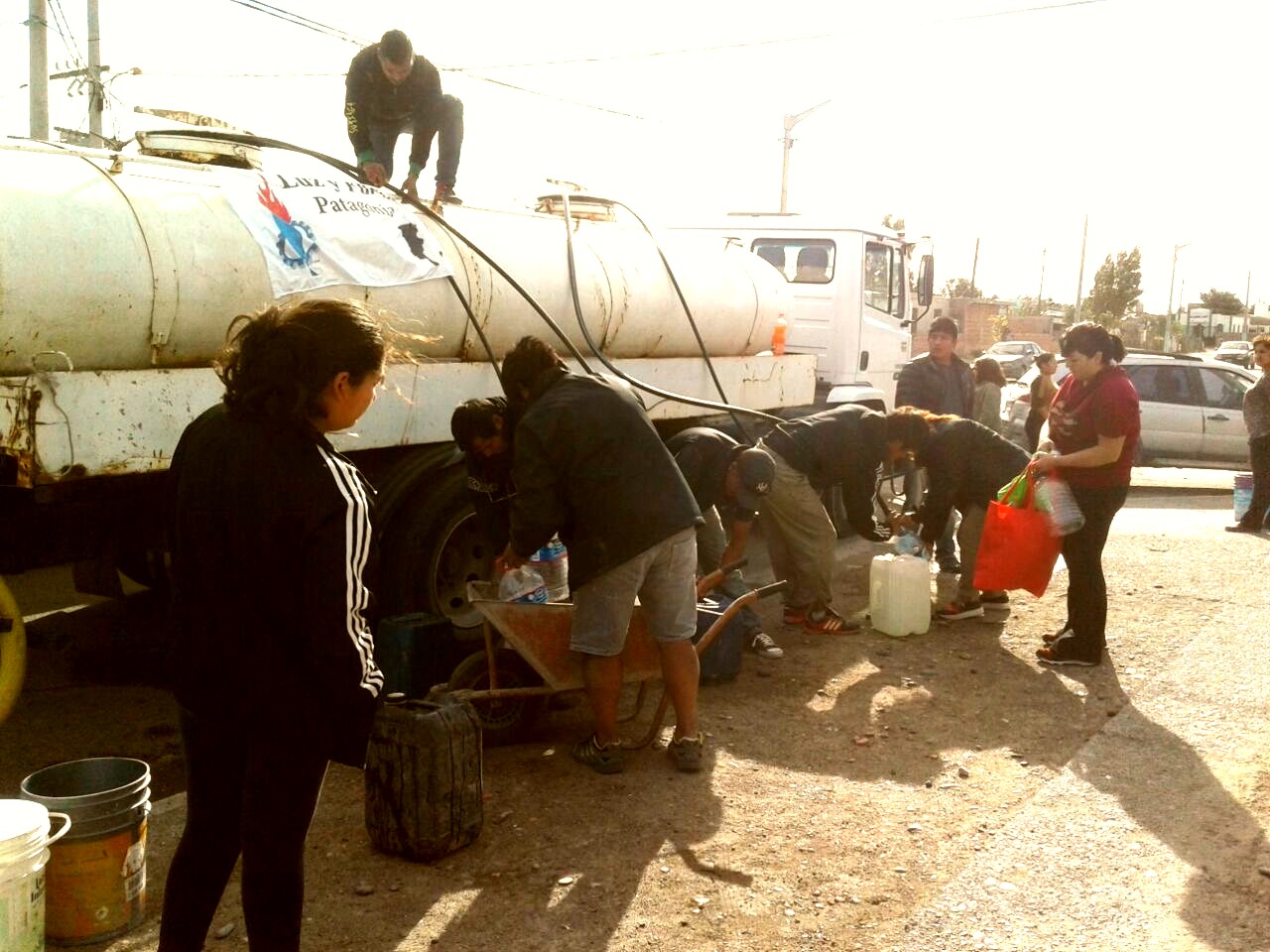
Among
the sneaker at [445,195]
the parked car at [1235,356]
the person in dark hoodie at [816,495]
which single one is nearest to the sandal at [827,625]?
the person in dark hoodie at [816,495]

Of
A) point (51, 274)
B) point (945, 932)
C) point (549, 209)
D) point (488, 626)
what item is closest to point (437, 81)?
point (549, 209)

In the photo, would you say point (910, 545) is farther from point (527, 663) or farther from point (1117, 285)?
point (1117, 285)

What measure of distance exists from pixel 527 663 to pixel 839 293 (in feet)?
19.7

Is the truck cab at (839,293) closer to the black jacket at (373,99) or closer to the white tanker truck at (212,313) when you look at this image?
the white tanker truck at (212,313)

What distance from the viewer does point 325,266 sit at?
207 inches

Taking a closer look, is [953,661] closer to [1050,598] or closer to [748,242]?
[1050,598]

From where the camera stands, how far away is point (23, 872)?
2.93m

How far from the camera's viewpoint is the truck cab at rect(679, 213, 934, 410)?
33.1ft

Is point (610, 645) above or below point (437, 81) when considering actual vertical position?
below

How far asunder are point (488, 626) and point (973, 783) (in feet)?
6.65

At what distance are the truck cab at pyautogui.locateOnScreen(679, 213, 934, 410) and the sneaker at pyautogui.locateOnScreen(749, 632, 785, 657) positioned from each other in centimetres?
372

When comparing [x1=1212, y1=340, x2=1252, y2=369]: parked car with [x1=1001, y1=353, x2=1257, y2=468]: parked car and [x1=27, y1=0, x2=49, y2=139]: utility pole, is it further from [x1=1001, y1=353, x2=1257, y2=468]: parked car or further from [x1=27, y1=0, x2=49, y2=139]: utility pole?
[x1=27, y1=0, x2=49, y2=139]: utility pole

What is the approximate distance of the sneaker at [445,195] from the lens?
6266mm

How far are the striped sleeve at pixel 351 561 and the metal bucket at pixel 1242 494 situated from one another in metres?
9.94
